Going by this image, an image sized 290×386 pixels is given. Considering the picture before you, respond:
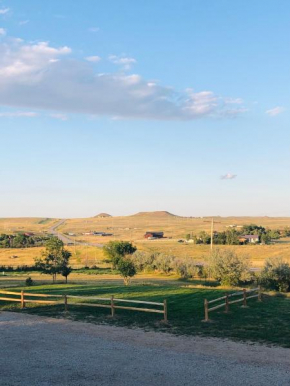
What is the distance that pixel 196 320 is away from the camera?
21.6 meters

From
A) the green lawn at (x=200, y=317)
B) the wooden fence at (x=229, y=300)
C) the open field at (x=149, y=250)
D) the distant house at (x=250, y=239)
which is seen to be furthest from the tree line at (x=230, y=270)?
the distant house at (x=250, y=239)

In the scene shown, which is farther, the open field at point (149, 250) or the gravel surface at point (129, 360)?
the open field at point (149, 250)

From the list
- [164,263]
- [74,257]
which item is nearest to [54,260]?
[164,263]

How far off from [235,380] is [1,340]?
1052 cm

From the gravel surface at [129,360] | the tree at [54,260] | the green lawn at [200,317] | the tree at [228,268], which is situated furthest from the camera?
the tree at [54,260]

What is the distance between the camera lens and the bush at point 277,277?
4336 centimetres

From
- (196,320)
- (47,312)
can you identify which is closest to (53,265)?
(47,312)

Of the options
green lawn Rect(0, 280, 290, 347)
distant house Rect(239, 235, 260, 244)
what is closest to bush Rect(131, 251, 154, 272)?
green lawn Rect(0, 280, 290, 347)

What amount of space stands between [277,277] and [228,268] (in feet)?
21.0

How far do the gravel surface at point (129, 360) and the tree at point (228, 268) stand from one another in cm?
3021

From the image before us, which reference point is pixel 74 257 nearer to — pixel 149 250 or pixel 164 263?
pixel 149 250

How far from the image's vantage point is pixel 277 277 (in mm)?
43812

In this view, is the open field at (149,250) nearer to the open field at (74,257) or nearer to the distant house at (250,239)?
the open field at (74,257)

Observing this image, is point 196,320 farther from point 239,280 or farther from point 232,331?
point 239,280
